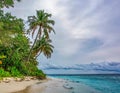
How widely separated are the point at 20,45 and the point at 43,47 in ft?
66.0

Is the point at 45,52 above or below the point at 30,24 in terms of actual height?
below

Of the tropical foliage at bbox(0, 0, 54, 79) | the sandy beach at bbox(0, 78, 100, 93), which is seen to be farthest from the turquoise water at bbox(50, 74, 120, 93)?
the tropical foliage at bbox(0, 0, 54, 79)

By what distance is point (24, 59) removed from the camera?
51281mm

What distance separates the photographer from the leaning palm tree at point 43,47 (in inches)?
2178

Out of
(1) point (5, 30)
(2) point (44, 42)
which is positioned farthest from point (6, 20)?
(2) point (44, 42)

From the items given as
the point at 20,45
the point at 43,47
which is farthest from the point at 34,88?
the point at 43,47

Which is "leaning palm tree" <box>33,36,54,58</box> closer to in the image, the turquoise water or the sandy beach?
the turquoise water

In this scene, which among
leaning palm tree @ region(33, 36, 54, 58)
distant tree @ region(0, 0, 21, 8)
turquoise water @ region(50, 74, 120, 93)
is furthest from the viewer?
leaning palm tree @ region(33, 36, 54, 58)

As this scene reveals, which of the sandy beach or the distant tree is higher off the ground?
the distant tree

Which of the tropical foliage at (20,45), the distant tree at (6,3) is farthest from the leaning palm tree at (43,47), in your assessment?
the distant tree at (6,3)

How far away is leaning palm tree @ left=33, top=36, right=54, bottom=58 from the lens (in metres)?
55.3

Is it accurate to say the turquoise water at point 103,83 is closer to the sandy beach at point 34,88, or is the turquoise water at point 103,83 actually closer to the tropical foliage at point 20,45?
the sandy beach at point 34,88

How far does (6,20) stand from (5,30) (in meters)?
1.79

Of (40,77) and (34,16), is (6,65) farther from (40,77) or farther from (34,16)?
(34,16)
